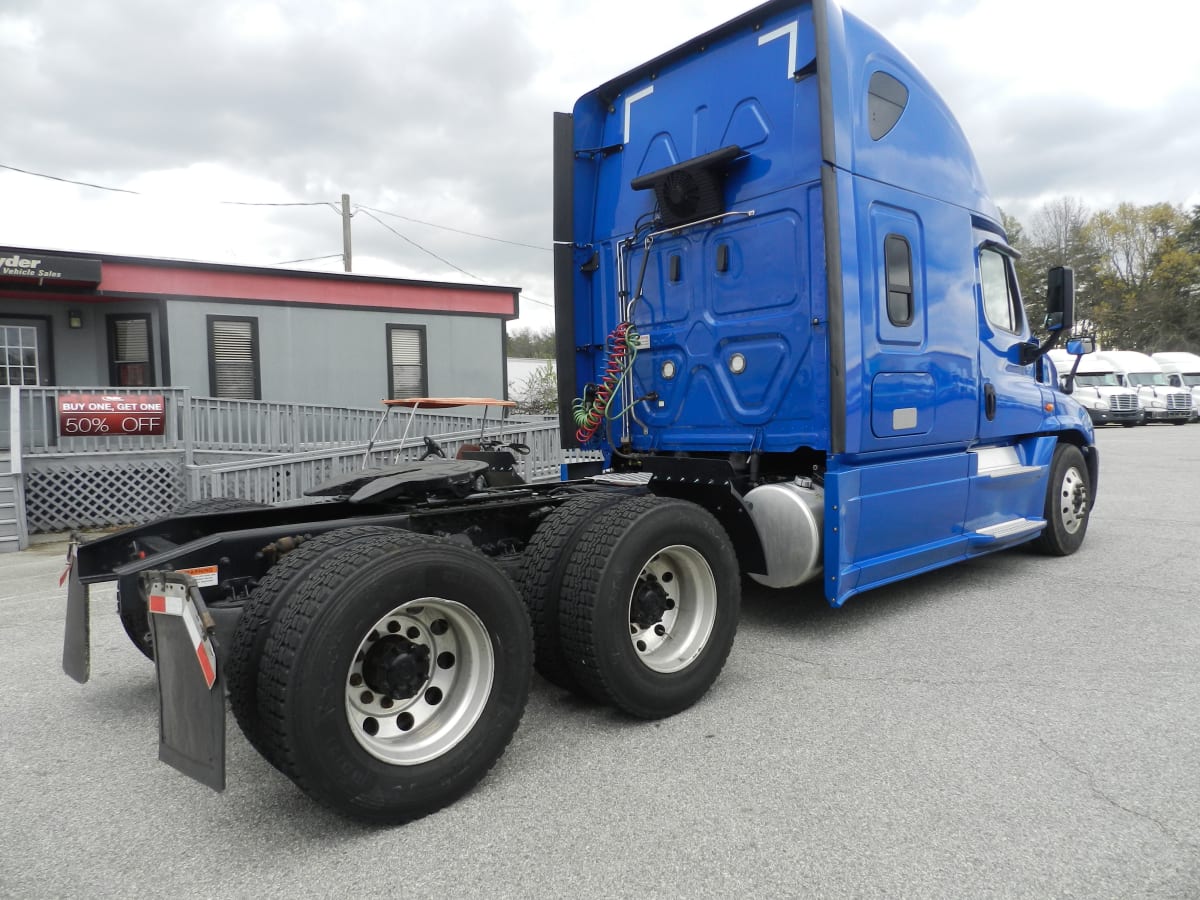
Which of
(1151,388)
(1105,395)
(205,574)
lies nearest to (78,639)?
(205,574)

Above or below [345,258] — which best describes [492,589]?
below

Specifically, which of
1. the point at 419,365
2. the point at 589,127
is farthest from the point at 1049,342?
the point at 419,365

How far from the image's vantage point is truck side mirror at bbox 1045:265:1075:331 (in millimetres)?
5723

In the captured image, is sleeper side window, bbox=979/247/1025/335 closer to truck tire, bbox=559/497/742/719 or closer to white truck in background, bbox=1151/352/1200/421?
truck tire, bbox=559/497/742/719

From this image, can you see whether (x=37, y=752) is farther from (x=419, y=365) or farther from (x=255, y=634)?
(x=419, y=365)

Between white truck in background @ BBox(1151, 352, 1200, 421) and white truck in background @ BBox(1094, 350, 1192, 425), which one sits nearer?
white truck in background @ BBox(1094, 350, 1192, 425)

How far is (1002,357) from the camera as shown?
551 centimetres

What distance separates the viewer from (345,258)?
965 inches

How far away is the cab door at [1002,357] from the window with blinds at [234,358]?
11558mm

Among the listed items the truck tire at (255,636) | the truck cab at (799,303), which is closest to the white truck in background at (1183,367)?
the truck cab at (799,303)

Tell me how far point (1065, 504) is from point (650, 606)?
4.50 meters

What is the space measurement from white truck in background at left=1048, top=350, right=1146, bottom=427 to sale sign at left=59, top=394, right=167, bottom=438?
27.2 metres

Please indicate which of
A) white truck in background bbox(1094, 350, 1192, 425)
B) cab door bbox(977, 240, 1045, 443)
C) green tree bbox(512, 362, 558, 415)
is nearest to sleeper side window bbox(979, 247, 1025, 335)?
cab door bbox(977, 240, 1045, 443)

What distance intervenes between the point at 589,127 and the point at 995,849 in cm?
469
